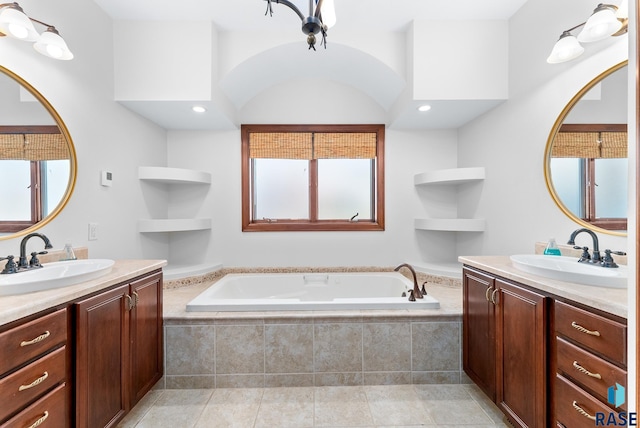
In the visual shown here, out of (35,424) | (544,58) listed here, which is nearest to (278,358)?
(35,424)

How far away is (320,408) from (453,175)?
2181mm

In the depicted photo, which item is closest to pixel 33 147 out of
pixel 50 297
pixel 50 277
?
pixel 50 277

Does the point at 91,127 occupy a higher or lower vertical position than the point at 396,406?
higher

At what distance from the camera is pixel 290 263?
305cm

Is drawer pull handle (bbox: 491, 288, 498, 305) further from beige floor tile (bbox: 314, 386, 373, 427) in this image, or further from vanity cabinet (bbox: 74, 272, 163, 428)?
vanity cabinet (bbox: 74, 272, 163, 428)

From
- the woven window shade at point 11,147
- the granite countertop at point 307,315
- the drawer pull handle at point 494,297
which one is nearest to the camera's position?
the woven window shade at point 11,147

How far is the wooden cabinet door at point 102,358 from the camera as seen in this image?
1.22 metres


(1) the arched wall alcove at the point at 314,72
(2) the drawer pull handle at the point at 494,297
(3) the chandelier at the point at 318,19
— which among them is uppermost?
(1) the arched wall alcove at the point at 314,72

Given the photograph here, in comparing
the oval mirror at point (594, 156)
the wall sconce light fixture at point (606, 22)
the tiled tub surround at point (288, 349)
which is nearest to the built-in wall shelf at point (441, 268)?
the tiled tub surround at point (288, 349)

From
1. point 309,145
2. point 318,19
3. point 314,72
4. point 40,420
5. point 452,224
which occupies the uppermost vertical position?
point 314,72

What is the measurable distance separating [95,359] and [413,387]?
1.78 meters

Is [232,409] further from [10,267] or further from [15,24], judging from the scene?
[15,24]

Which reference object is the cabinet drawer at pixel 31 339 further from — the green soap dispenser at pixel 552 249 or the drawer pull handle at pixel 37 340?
the green soap dispenser at pixel 552 249

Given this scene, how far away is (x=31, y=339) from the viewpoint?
3.39 ft
